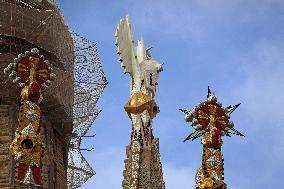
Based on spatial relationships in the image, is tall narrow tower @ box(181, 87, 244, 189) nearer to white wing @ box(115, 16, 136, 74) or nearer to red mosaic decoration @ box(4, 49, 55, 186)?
red mosaic decoration @ box(4, 49, 55, 186)

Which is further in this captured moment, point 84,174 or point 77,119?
point 84,174

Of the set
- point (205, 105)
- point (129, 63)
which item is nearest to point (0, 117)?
point (129, 63)

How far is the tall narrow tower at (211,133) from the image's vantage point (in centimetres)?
2156

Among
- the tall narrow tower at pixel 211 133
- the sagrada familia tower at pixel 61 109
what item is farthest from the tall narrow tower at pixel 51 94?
the tall narrow tower at pixel 211 133

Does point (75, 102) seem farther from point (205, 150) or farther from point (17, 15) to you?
point (205, 150)

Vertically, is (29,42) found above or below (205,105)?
above

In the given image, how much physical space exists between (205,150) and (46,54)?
12231 millimetres

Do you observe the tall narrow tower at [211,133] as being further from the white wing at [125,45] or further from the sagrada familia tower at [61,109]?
the white wing at [125,45]

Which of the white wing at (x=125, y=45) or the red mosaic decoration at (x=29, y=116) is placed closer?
the red mosaic decoration at (x=29, y=116)

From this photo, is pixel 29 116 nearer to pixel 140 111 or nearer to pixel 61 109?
pixel 140 111

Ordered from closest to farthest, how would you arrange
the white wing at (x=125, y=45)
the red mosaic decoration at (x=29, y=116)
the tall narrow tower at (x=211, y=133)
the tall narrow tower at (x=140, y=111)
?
the red mosaic decoration at (x=29, y=116)
the tall narrow tower at (x=211, y=133)
the tall narrow tower at (x=140, y=111)
the white wing at (x=125, y=45)

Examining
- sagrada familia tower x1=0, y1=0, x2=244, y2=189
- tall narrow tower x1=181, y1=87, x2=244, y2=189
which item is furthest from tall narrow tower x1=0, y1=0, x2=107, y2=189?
tall narrow tower x1=181, y1=87, x2=244, y2=189

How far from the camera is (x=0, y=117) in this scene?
29.4 metres

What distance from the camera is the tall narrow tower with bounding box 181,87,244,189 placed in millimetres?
21562
